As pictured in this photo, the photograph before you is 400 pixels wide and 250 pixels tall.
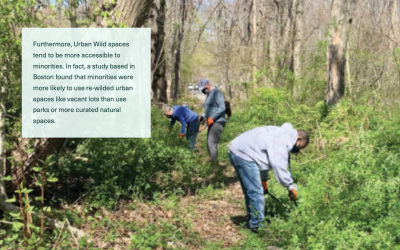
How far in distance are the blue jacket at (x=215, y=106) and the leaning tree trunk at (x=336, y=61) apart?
4127mm

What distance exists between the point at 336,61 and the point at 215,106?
14.9 feet

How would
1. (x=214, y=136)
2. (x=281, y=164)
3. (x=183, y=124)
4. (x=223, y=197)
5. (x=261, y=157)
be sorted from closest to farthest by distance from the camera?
(x=281, y=164)
(x=261, y=157)
(x=223, y=197)
(x=214, y=136)
(x=183, y=124)

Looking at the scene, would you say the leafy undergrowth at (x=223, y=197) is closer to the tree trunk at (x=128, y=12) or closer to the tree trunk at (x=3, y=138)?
the tree trunk at (x=3, y=138)

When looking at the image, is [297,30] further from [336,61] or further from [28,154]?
[28,154]

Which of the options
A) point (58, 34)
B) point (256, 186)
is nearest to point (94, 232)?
point (256, 186)

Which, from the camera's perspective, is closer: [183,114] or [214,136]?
[214,136]

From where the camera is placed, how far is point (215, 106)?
8.73 metres

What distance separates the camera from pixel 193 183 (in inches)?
285

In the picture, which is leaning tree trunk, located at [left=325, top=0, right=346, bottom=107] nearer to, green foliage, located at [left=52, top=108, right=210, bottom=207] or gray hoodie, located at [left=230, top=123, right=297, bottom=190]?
green foliage, located at [left=52, top=108, right=210, bottom=207]

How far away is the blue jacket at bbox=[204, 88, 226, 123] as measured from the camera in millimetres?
8656

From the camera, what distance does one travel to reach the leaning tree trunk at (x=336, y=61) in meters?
11.2

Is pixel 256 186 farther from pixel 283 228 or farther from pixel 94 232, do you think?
pixel 94 232

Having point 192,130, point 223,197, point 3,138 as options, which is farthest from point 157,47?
point 3,138

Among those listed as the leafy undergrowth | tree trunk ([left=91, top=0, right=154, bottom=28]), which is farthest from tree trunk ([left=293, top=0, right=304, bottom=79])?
tree trunk ([left=91, top=0, right=154, bottom=28])
